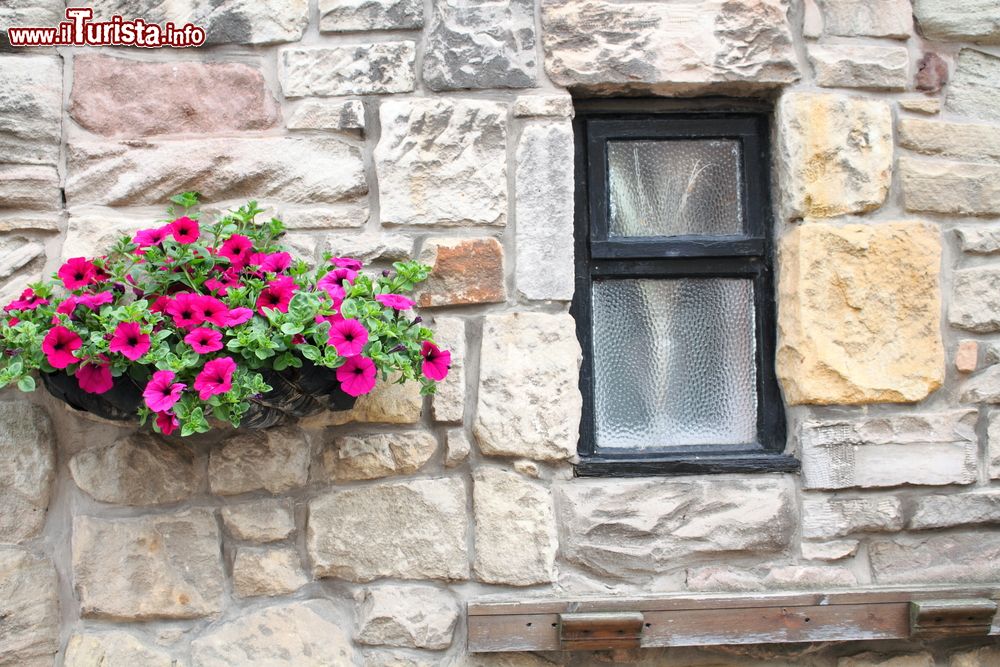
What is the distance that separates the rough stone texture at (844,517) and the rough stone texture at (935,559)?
2.4 inches

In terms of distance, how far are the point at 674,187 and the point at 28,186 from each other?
158cm

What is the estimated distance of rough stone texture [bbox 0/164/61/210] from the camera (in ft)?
6.77

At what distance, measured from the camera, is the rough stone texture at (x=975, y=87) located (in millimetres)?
2232

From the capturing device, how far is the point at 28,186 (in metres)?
2.07

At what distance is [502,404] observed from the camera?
82.1 inches

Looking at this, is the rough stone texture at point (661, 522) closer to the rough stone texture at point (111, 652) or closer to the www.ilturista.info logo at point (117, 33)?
the rough stone texture at point (111, 652)

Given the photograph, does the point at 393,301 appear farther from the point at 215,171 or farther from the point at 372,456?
the point at 215,171

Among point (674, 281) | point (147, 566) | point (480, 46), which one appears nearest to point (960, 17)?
point (674, 281)

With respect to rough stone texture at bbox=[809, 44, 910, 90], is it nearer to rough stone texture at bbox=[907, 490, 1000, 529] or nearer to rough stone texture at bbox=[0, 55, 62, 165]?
rough stone texture at bbox=[907, 490, 1000, 529]

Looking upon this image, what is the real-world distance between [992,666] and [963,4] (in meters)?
1.64

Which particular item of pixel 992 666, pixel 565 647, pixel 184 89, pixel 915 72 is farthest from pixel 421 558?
pixel 915 72

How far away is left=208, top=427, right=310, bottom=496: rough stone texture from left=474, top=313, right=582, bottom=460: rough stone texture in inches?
17.2

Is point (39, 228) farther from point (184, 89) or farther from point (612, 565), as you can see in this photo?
point (612, 565)

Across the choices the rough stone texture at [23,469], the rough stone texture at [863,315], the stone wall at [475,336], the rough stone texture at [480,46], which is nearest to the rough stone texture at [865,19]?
the stone wall at [475,336]
